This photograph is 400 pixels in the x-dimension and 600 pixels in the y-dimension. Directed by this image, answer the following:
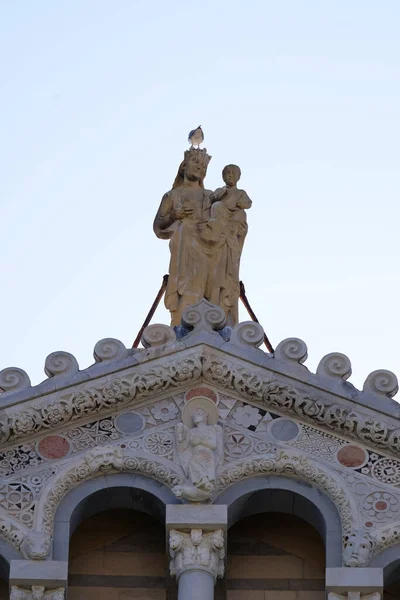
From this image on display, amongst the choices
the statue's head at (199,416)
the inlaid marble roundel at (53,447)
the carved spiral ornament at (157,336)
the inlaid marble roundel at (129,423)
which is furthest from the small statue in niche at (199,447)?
the inlaid marble roundel at (53,447)

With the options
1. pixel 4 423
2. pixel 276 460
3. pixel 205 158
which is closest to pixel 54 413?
pixel 4 423

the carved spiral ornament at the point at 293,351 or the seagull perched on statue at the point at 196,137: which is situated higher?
the seagull perched on statue at the point at 196,137

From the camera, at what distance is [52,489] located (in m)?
26.2

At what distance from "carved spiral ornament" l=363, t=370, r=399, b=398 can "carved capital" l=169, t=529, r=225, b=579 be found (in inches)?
82.2

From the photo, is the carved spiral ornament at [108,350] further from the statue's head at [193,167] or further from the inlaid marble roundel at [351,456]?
the statue's head at [193,167]

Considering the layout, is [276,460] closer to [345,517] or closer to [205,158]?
[345,517]

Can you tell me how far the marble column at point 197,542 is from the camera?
84.7ft

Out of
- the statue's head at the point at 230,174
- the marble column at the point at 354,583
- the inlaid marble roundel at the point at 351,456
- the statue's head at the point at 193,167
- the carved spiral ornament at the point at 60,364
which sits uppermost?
the statue's head at the point at 193,167

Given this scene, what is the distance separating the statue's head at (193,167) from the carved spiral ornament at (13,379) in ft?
12.1

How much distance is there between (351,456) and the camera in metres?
26.6

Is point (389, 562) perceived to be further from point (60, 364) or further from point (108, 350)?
point (60, 364)

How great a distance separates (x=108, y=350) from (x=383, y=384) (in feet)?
8.83

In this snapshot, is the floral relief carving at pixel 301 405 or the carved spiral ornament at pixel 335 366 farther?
the carved spiral ornament at pixel 335 366

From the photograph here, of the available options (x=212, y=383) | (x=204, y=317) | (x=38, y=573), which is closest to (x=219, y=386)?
(x=212, y=383)
